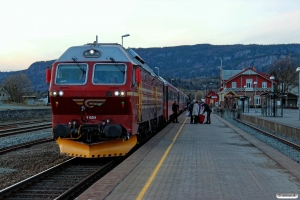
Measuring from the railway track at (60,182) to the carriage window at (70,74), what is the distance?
2348mm

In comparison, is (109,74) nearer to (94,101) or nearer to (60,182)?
(94,101)

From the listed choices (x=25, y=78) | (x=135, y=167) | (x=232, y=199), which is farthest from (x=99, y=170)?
(x=25, y=78)

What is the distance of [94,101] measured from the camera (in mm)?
12258

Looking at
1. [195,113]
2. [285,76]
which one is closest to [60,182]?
[195,113]

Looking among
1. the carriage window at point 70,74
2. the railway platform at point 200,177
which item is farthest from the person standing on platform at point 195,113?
the carriage window at point 70,74

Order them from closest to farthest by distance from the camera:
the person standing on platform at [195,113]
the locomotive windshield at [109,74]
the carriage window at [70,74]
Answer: the locomotive windshield at [109,74] < the carriage window at [70,74] < the person standing on platform at [195,113]

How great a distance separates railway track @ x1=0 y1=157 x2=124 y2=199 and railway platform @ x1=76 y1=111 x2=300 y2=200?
0.62 m

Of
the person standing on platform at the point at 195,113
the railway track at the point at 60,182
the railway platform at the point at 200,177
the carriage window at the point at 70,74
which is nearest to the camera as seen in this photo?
the railway platform at the point at 200,177

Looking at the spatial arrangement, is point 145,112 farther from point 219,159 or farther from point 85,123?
point 219,159

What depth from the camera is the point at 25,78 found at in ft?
320

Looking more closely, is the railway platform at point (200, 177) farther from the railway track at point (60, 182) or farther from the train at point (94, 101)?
the train at point (94, 101)

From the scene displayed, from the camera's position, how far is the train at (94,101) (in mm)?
12094

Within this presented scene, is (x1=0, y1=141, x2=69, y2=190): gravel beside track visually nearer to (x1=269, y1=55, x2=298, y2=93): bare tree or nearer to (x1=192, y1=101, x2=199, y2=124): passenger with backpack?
(x1=192, y1=101, x2=199, y2=124): passenger with backpack

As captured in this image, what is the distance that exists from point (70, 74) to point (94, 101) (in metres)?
1.17
